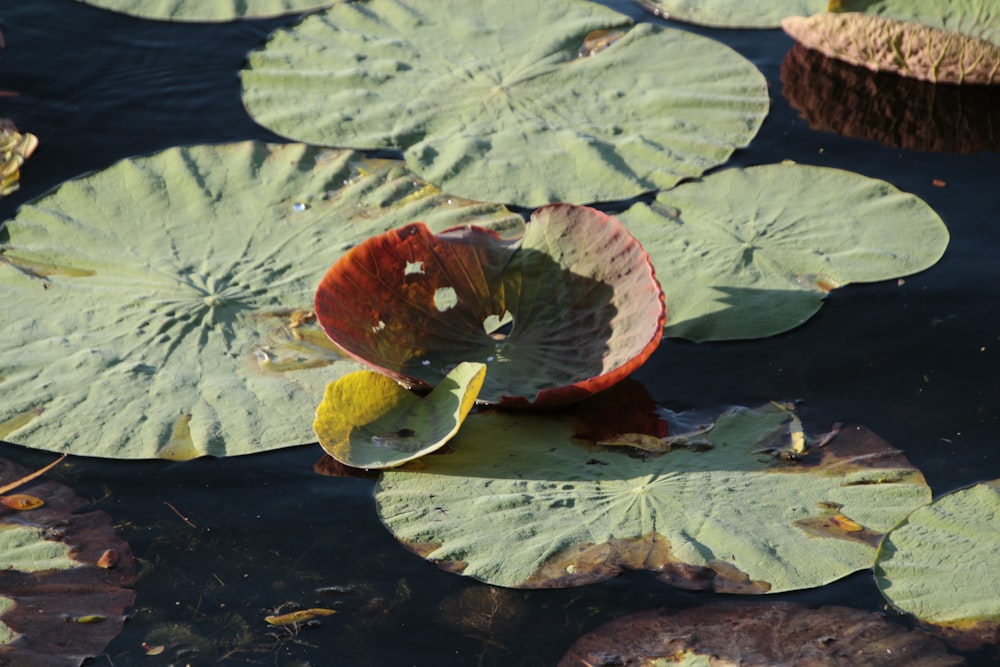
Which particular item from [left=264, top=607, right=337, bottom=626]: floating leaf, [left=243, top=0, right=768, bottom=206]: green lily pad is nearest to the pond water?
[left=264, top=607, right=337, bottom=626]: floating leaf

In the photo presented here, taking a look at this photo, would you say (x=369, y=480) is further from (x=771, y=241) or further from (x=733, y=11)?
(x=733, y=11)

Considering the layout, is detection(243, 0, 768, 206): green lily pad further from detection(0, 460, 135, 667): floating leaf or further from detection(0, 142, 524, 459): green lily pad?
detection(0, 460, 135, 667): floating leaf

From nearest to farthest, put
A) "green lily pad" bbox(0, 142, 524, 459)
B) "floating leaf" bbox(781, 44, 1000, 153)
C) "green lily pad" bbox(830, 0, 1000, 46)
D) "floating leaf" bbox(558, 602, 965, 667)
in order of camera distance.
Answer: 1. "floating leaf" bbox(558, 602, 965, 667)
2. "green lily pad" bbox(0, 142, 524, 459)
3. "floating leaf" bbox(781, 44, 1000, 153)
4. "green lily pad" bbox(830, 0, 1000, 46)

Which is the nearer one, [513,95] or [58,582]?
[58,582]

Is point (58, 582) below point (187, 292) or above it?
below

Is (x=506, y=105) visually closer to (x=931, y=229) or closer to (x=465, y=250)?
(x=465, y=250)

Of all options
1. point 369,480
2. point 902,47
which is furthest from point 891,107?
point 369,480

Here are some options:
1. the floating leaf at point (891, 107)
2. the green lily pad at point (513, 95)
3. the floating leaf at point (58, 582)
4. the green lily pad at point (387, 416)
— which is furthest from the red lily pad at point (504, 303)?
the floating leaf at point (891, 107)
